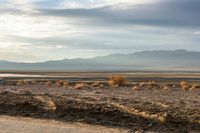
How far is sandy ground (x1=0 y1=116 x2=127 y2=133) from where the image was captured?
1572cm

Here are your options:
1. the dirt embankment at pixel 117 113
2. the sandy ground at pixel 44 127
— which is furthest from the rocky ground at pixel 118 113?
the sandy ground at pixel 44 127

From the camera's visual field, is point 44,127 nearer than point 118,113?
Yes

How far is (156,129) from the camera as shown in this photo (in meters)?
16.5

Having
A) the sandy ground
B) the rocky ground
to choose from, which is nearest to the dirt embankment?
the rocky ground

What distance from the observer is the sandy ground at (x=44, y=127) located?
51.6 ft

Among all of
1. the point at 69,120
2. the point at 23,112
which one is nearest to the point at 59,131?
the point at 69,120

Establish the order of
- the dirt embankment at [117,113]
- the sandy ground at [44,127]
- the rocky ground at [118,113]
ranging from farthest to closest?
the dirt embankment at [117,113]
the rocky ground at [118,113]
the sandy ground at [44,127]

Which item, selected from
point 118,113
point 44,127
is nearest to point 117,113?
point 118,113

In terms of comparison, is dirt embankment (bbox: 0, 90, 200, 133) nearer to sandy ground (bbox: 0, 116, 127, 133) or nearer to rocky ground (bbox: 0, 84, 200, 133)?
rocky ground (bbox: 0, 84, 200, 133)

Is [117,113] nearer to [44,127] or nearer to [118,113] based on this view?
[118,113]

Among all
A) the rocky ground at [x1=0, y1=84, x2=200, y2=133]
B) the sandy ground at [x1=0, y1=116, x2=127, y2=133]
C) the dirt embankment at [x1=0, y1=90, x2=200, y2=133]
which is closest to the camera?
the sandy ground at [x1=0, y1=116, x2=127, y2=133]

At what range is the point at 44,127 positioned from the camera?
1648 cm

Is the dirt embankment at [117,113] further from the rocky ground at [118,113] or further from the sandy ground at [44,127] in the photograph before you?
the sandy ground at [44,127]

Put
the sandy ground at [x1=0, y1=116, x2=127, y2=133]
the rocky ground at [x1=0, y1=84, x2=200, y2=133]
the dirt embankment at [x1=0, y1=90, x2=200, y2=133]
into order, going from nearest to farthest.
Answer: the sandy ground at [x1=0, y1=116, x2=127, y2=133]
the rocky ground at [x1=0, y1=84, x2=200, y2=133]
the dirt embankment at [x1=0, y1=90, x2=200, y2=133]
